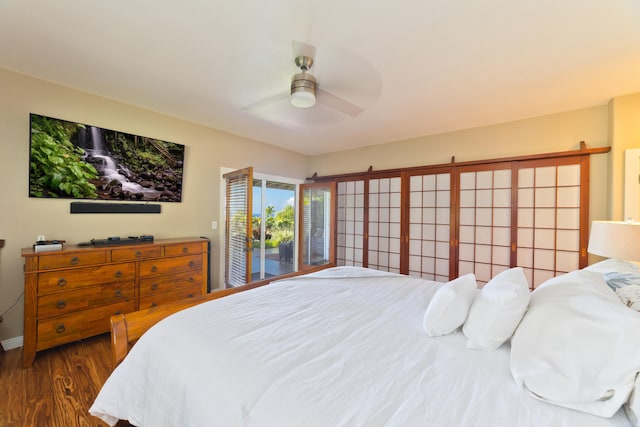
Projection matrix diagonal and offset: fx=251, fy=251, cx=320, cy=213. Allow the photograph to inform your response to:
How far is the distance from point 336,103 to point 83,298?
9.31 ft

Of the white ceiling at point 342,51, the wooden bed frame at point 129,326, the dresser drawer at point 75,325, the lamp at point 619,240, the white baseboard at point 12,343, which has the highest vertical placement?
the white ceiling at point 342,51

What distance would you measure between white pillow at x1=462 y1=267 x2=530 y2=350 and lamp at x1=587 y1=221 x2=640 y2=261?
1030mm

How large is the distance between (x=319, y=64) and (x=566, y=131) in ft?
9.85

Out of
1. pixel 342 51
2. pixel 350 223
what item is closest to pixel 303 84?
pixel 342 51

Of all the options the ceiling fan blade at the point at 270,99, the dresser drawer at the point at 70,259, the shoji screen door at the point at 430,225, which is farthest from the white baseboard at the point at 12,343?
the shoji screen door at the point at 430,225

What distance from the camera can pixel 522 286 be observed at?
3.64 feet

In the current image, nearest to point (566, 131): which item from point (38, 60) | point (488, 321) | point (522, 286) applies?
point (522, 286)

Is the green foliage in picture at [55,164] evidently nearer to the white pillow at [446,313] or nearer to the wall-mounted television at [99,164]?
the wall-mounted television at [99,164]

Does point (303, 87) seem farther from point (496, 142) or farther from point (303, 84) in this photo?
point (496, 142)

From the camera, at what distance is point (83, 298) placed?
2236mm

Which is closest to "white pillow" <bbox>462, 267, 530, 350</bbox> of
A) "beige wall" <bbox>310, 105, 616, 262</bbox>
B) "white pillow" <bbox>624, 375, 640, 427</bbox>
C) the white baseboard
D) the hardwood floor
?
"white pillow" <bbox>624, 375, 640, 427</bbox>

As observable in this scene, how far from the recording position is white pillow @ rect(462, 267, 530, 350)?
1034 mm

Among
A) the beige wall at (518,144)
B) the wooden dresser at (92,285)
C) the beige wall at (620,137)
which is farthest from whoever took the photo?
the beige wall at (518,144)

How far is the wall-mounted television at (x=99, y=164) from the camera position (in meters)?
2.35
